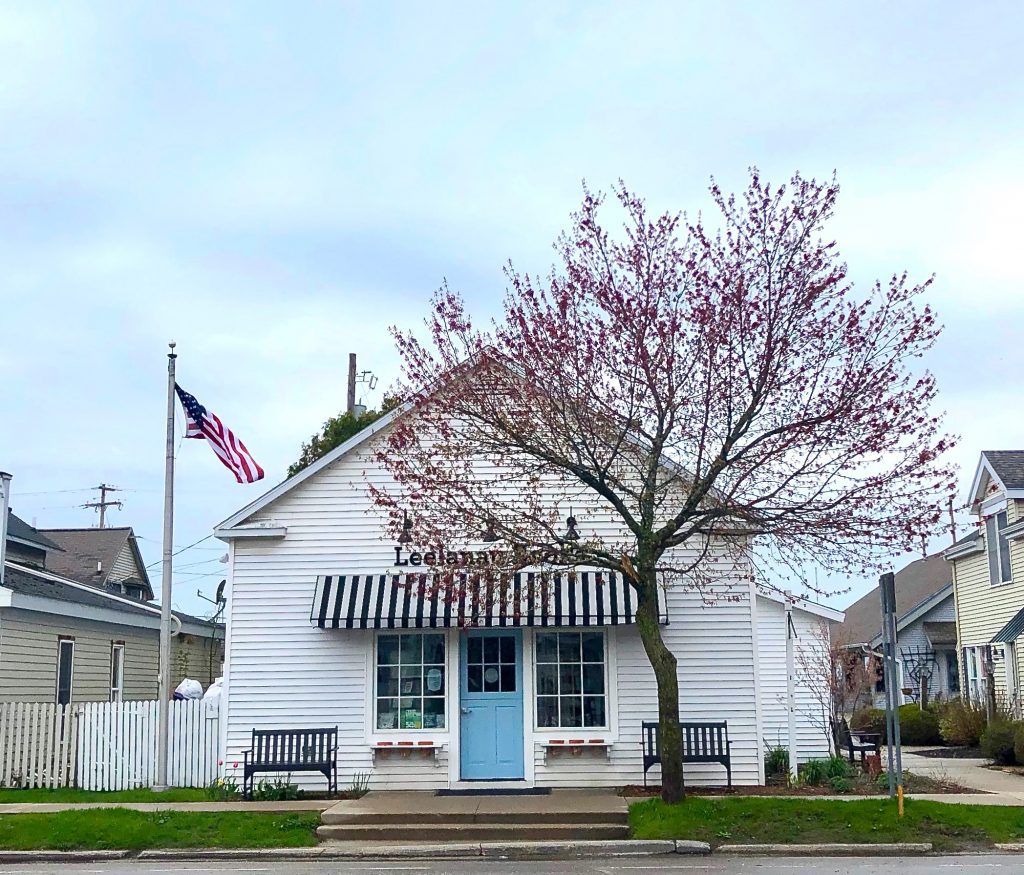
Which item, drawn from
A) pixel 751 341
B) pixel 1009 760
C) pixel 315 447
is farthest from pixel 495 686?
pixel 315 447

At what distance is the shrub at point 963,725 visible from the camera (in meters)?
26.9

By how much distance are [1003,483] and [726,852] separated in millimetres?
17016

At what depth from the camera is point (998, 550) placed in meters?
29.0

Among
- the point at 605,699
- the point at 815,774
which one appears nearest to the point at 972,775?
the point at 815,774

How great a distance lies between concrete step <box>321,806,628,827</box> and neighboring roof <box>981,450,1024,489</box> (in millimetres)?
16658

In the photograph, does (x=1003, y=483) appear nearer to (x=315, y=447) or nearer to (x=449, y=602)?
(x=449, y=602)

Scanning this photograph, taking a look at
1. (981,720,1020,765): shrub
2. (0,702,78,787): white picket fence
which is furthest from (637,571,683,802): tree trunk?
(981,720,1020,765): shrub

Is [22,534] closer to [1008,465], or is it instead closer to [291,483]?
[291,483]

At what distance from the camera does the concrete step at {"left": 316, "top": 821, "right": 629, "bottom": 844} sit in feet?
46.7

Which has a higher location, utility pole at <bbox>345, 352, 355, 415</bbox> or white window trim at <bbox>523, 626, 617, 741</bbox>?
utility pole at <bbox>345, 352, 355, 415</bbox>

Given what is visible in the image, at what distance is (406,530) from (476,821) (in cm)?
386

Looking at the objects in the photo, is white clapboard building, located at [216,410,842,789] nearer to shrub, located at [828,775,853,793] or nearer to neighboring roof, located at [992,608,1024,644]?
shrub, located at [828,775,853,793]

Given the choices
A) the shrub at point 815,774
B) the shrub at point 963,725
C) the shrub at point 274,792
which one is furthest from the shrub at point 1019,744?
the shrub at point 274,792

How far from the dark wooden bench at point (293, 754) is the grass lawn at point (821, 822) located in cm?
466
